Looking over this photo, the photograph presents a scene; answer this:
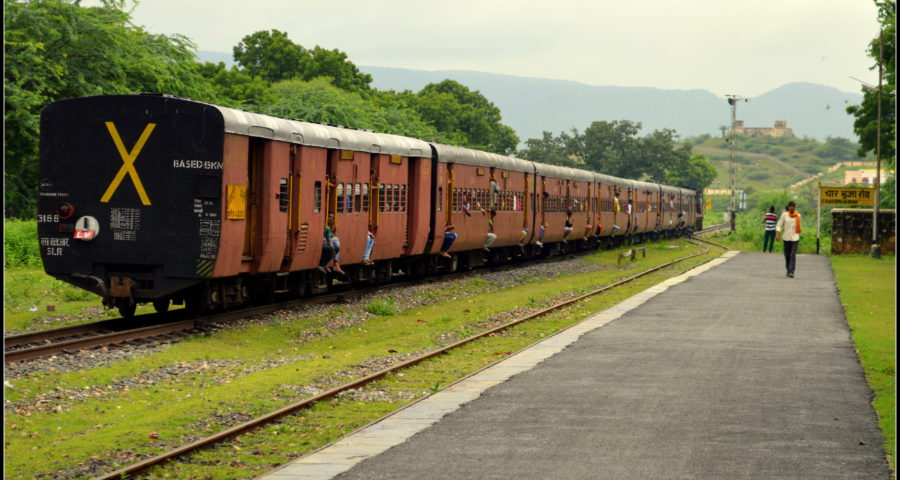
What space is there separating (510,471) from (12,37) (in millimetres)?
36993

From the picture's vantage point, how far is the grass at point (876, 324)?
1183cm

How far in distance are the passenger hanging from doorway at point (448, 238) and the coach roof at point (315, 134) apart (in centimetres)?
288

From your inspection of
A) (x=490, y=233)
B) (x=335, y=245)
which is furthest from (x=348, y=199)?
(x=490, y=233)

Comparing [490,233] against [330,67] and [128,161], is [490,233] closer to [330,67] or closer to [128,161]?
[128,161]

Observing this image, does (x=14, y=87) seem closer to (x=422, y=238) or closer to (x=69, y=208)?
(x=422, y=238)

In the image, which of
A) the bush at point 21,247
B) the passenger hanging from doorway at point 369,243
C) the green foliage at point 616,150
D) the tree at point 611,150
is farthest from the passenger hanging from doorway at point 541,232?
the tree at point 611,150

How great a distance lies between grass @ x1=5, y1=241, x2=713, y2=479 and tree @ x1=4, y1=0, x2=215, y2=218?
924 inches

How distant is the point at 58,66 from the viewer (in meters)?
40.7

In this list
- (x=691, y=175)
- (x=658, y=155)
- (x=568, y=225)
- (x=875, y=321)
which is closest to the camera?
(x=875, y=321)

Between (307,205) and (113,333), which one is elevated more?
(307,205)

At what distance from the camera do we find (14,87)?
3903 centimetres

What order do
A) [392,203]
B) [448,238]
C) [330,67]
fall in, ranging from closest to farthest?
1. [392,203]
2. [448,238]
3. [330,67]

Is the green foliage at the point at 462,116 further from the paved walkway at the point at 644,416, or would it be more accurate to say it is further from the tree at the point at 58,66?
the paved walkway at the point at 644,416

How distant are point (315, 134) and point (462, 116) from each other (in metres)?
96.7
